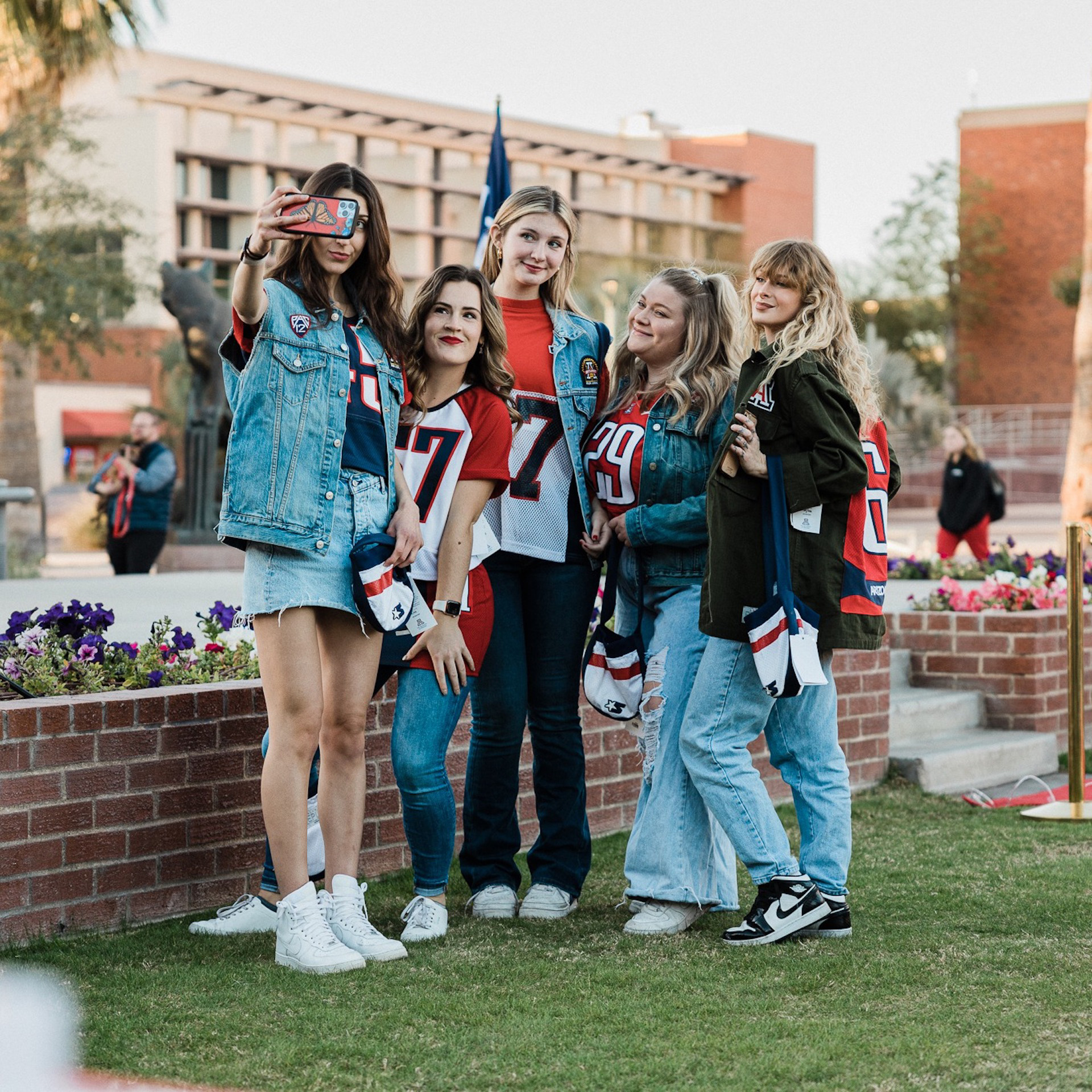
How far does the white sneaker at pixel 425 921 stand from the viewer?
4.18 m

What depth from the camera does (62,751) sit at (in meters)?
4.16

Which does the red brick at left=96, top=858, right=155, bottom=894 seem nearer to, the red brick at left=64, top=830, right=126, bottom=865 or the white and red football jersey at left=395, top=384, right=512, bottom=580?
the red brick at left=64, top=830, right=126, bottom=865

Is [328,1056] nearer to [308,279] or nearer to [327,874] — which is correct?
[327,874]

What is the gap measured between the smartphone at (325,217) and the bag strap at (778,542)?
1.29 meters

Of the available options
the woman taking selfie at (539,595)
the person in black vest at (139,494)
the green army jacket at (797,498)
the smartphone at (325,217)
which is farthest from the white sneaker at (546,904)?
the person in black vest at (139,494)

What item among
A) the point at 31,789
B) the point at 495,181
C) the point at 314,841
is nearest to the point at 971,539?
the point at 495,181

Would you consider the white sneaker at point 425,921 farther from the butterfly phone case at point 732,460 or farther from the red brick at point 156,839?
the butterfly phone case at point 732,460

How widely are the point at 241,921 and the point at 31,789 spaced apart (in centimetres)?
68

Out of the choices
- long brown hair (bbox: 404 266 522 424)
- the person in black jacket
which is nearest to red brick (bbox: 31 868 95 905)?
long brown hair (bbox: 404 266 522 424)

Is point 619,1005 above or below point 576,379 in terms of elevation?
below

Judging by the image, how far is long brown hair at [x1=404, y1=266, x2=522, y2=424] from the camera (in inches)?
168

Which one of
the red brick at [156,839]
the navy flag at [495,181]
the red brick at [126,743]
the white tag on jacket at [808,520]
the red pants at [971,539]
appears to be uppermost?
the navy flag at [495,181]

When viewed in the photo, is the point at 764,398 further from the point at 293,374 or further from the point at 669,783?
the point at 293,374

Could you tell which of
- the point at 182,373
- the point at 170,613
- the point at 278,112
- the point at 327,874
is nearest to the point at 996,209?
the point at 278,112
